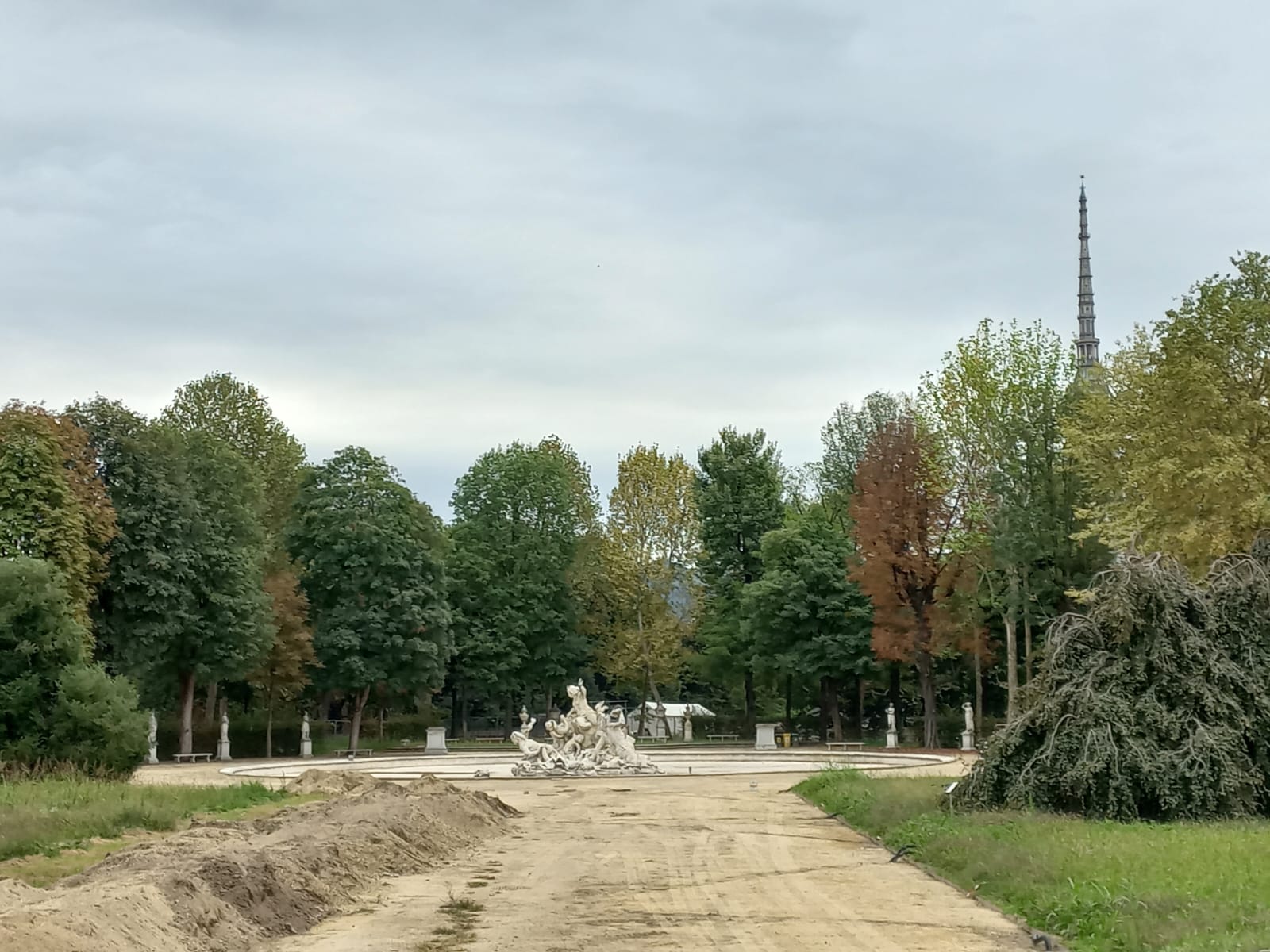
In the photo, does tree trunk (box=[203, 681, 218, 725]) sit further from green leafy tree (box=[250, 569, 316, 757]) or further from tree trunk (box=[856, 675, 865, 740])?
tree trunk (box=[856, 675, 865, 740])

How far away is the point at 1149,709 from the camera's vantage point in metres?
19.1

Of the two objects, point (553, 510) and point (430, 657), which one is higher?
point (553, 510)

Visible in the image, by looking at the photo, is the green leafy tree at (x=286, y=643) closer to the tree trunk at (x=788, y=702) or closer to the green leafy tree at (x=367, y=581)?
the green leafy tree at (x=367, y=581)

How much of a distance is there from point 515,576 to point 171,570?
1952 cm

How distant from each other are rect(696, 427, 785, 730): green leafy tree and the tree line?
137mm

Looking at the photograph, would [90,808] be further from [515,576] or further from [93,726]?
[515,576]

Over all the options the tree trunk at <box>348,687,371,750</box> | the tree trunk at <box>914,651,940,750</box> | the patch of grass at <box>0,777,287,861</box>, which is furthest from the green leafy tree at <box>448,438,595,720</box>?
the patch of grass at <box>0,777,287,861</box>

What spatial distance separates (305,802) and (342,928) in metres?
13.3

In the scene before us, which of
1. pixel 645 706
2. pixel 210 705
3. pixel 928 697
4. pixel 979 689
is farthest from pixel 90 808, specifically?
pixel 645 706

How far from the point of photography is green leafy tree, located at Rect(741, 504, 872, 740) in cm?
5594

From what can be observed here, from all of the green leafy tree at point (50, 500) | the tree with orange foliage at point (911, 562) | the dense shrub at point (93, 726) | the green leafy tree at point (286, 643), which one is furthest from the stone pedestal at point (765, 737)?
the dense shrub at point (93, 726)

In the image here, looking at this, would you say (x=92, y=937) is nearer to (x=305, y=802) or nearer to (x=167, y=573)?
(x=305, y=802)

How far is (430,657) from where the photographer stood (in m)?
56.6

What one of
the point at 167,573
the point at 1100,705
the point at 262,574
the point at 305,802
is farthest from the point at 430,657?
the point at 1100,705
